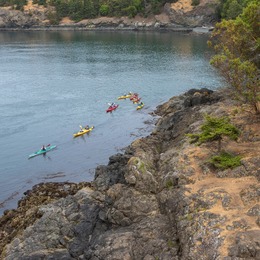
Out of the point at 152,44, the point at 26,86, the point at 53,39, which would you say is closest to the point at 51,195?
the point at 26,86

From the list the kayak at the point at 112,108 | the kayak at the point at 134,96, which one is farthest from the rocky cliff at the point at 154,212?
the kayak at the point at 134,96

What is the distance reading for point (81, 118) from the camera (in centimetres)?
7250

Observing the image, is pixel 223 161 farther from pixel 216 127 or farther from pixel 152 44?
pixel 152 44

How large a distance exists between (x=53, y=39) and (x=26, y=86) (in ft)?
257

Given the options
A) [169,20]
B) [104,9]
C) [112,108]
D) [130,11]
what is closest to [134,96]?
[112,108]

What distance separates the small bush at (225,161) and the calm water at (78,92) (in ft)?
67.0

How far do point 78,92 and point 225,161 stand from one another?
60.0 m

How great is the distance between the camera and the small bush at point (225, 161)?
33.3 m

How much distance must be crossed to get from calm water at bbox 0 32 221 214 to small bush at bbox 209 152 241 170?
20.4 m

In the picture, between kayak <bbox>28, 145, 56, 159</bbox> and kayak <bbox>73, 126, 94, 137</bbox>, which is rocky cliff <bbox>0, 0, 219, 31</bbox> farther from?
kayak <bbox>28, 145, 56, 159</bbox>

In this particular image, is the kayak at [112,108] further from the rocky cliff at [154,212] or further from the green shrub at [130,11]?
the green shrub at [130,11]

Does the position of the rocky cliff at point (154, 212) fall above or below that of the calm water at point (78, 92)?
above

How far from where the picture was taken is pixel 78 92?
89312mm

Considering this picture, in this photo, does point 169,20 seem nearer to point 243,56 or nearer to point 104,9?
point 104,9
